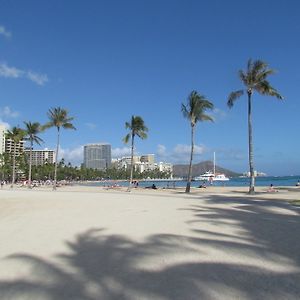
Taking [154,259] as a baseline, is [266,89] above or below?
above

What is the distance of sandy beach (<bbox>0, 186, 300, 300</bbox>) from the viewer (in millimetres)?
6785

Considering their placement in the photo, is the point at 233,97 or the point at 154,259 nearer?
the point at 154,259

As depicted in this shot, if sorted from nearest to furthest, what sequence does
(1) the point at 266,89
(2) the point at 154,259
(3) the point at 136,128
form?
1. (2) the point at 154,259
2. (1) the point at 266,89
3. (3) the point at 136,128

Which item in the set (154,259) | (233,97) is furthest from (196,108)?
(154,259)

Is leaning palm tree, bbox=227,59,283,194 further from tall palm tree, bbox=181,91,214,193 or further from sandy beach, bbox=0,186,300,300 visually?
sandy beach, bbox=0,186,300,300

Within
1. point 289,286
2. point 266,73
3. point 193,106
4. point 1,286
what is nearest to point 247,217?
point 289,286

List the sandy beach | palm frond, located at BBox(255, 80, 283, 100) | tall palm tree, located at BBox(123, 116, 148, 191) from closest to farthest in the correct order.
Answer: the sandy beach → palm frond, located at BBox(255, 80, 283, 100) → tall palm tree, located at BBox(123, 116, 148, 191)

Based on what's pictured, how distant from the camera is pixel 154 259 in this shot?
345 inches

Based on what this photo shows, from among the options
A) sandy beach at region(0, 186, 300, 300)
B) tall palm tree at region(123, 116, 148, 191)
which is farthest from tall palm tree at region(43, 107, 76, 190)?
sandy beach at region(0, 186, 300, 300)

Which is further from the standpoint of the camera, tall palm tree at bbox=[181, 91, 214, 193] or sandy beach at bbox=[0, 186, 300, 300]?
tall palm tree at bbox=[181, 91, 214, 193]

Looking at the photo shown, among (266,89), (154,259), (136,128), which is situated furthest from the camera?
(136,128)

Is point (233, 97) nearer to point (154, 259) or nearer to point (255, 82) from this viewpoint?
point (255, 82)

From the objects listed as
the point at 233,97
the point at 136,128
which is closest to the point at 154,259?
the point at 233,97

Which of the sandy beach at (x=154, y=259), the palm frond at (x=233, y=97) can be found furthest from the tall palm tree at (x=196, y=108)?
the sandy beach at (x=154, y=259)
